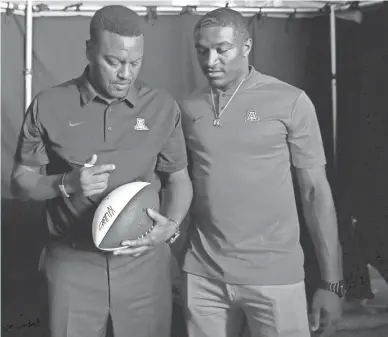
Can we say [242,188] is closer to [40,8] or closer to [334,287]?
[334,287]

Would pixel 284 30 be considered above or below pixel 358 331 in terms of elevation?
above

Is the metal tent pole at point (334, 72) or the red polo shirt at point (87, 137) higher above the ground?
the metal tent pole at point (334, 72)

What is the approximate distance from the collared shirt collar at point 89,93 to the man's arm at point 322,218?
0.28 metres

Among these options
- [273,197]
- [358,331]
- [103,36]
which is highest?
[103,36]

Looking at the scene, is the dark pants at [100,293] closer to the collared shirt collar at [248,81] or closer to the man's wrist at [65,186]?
the man's wrist at [65,186]

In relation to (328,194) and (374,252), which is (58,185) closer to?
(328,194)

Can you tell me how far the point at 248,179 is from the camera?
0.74m

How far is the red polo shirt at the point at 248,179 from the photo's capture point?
74 cm

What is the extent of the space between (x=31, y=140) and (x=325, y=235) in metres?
0.49

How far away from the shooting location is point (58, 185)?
0.67 m

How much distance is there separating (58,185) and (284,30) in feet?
1.73

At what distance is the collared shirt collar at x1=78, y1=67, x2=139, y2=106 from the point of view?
0.70m

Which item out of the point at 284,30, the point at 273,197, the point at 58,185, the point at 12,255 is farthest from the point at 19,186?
the point at 284,30

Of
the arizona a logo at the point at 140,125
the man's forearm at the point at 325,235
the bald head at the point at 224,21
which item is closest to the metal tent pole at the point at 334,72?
the man's forearm at the point at 325,235
